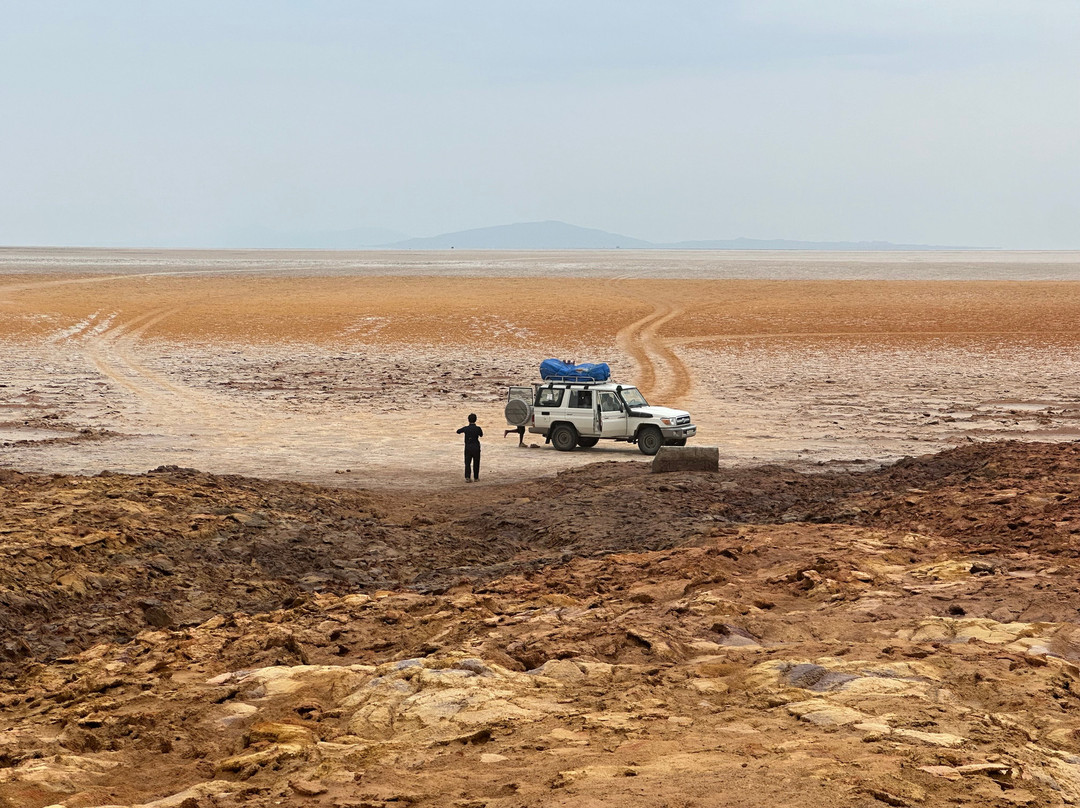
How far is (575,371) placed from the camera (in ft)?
85.0

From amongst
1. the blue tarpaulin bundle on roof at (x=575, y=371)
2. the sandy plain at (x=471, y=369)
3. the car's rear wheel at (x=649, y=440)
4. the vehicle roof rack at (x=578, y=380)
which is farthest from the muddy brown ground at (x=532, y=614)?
the blue tarpaulin bundle on roof at (x=575, y=371)

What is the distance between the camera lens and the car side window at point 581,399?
2492cm

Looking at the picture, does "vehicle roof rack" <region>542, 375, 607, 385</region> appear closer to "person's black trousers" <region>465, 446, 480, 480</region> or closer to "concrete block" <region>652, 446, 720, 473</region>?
"person's black trousers" <region>465, 446, 480, 480</region>

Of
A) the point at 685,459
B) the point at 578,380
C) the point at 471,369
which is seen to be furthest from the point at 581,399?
the point at 471,369

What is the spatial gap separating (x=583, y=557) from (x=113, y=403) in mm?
22353

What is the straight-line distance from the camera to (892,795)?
560 cm

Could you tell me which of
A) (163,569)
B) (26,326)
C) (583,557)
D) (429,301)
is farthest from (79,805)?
(429,301)

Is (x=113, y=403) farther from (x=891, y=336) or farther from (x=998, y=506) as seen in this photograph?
(x=891, y=336)

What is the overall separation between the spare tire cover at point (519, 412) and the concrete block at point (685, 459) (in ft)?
19.6

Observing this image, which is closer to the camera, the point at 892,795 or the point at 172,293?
the point at 892,795

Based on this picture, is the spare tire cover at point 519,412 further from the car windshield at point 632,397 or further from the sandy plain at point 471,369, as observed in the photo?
the car windshield at point 632,397

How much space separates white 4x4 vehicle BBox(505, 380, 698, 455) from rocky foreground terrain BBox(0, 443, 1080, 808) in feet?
26.0

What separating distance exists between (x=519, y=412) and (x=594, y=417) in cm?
177

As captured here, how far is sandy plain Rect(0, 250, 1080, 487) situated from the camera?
24.7 meters
